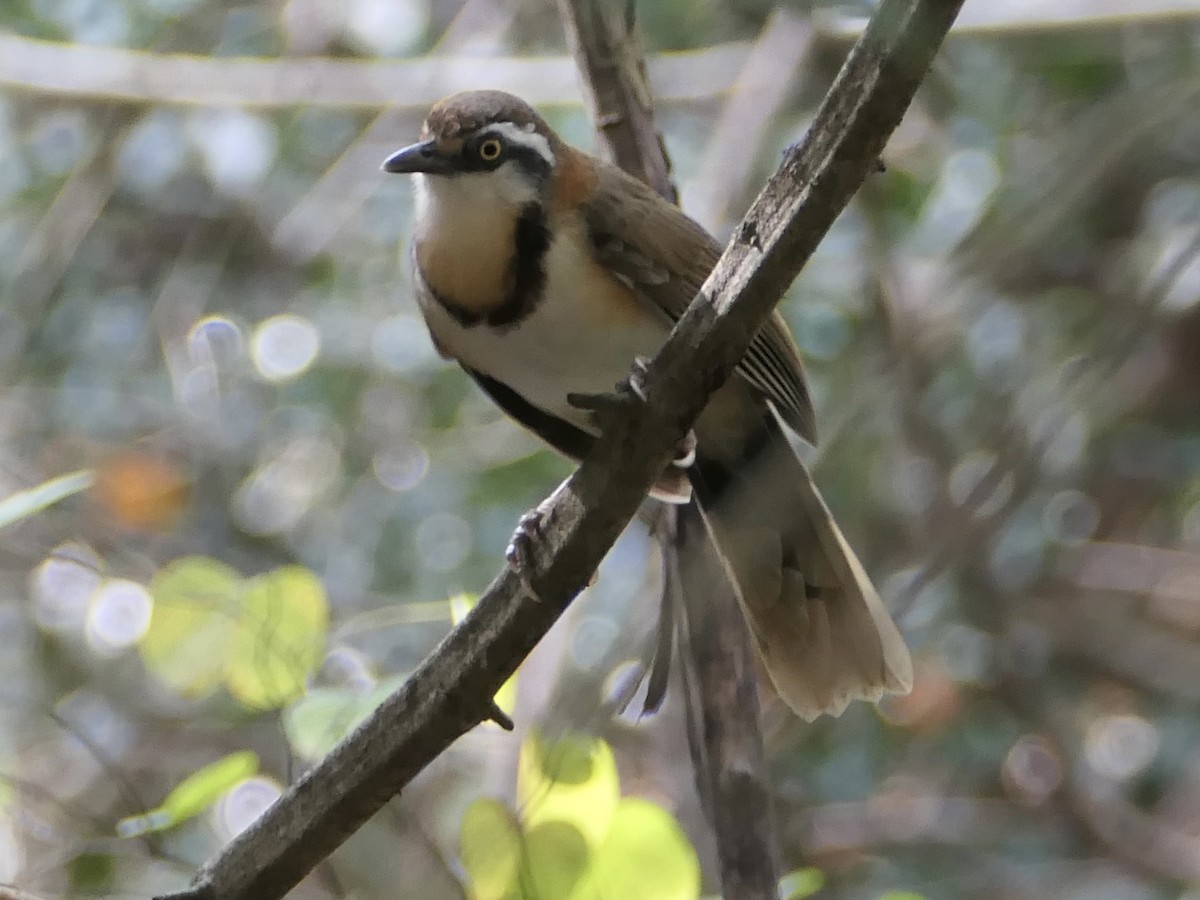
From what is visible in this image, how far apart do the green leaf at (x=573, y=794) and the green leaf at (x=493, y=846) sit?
1.3 inches

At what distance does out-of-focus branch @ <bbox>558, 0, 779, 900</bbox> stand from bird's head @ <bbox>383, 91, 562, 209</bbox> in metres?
0.29

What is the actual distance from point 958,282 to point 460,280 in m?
1.77

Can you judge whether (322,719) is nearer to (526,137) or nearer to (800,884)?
(800,884)

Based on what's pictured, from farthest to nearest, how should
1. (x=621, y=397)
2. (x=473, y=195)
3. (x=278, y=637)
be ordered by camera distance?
(x=473, y=195)
(x=278, y=637)
(x=621, y=397)

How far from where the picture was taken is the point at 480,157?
2672 mm

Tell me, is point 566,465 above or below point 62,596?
above

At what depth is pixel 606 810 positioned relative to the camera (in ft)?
6.18

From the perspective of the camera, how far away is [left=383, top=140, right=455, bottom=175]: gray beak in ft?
8.68

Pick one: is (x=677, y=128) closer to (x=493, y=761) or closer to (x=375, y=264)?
(x=375, y=264)

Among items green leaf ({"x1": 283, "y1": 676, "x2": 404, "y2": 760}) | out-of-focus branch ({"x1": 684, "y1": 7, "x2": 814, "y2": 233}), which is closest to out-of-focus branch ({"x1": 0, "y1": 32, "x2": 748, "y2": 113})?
out-of-focus branch ({"x1": 684, "y1": 7, "x2": 814, "y2": 233})

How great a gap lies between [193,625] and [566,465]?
230cm

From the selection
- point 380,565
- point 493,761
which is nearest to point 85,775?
point 380,565

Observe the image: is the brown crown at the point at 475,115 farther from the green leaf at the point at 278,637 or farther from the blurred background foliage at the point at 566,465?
the green leaf at the point at 278,637

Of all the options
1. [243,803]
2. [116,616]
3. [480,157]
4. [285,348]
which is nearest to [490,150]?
[480,157]
